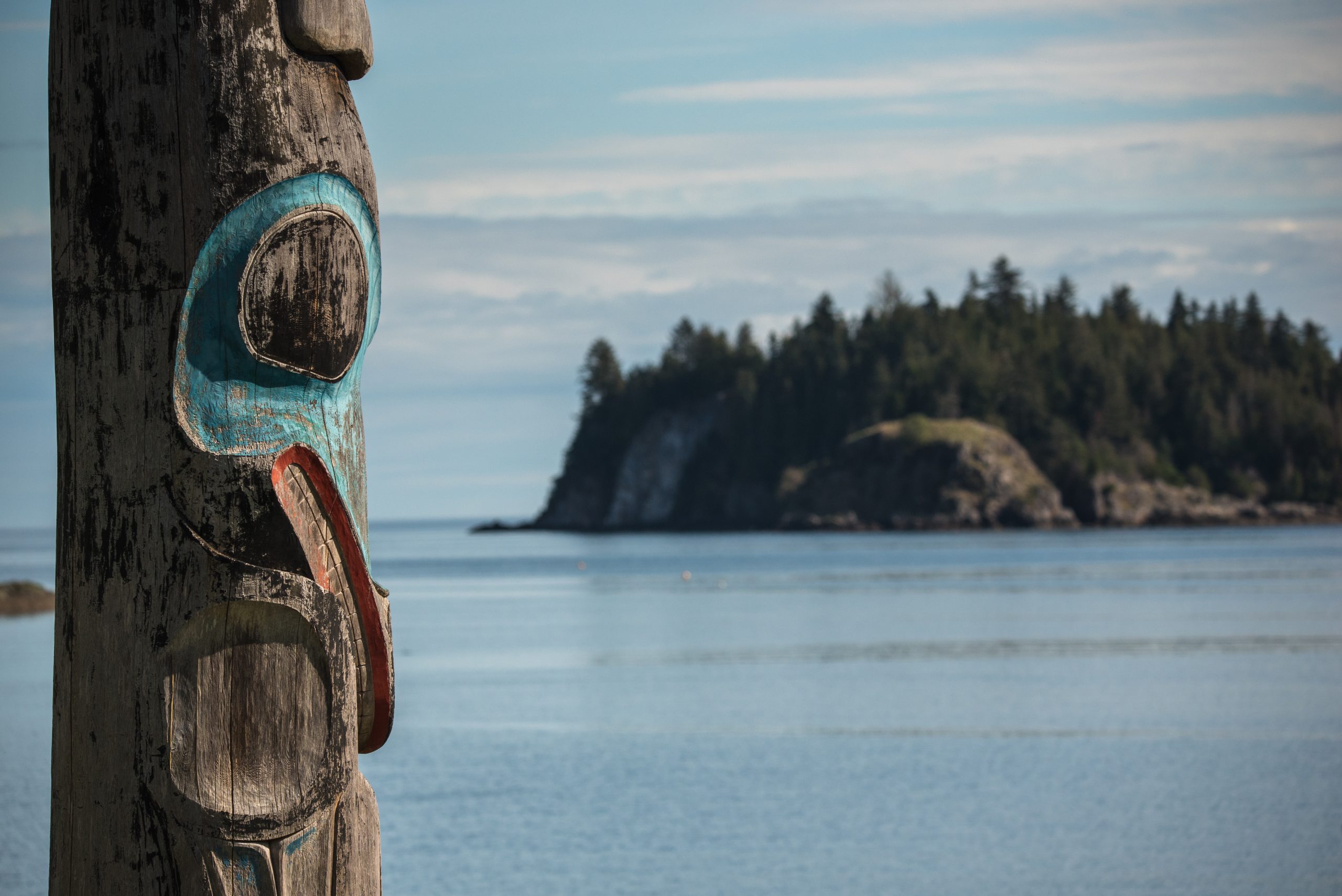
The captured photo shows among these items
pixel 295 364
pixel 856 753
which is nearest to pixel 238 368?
pixel 295 364

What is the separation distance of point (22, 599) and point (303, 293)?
166ft

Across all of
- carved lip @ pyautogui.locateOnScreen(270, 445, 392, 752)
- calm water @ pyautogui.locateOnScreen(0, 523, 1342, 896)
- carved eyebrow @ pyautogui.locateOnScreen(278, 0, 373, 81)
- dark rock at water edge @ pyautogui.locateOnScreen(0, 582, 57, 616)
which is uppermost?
carved eyebrow @ pyautogui.locateOnScreen(278, 0, 373, 81)

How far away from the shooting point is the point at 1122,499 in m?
142

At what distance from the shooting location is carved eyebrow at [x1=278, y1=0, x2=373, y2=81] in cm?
299

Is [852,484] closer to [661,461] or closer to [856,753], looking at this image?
[661,461]

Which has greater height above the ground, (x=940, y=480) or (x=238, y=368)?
(x=940, y=480)

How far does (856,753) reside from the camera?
2131cm

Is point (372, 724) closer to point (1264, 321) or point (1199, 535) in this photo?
point (1199, 535)

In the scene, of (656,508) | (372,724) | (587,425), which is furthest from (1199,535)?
(372,724)

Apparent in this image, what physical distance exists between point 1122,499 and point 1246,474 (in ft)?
45.8

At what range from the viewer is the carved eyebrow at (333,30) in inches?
118

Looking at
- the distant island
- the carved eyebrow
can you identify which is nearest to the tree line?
the distant island

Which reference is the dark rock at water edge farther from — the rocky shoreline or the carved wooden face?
the rocky shoreline

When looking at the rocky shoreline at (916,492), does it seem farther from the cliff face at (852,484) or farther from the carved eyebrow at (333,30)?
the carved eyebrow at (333,30)
